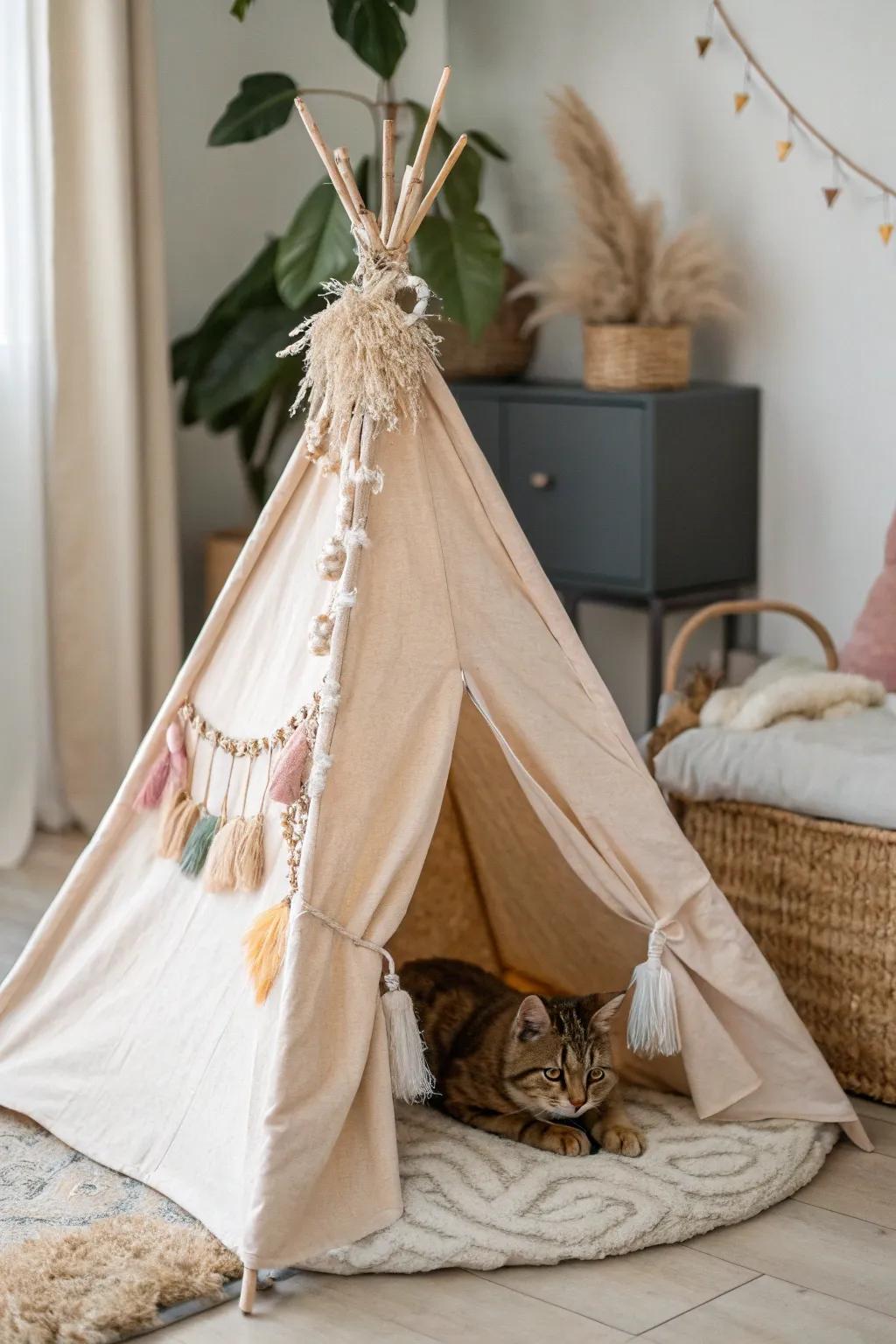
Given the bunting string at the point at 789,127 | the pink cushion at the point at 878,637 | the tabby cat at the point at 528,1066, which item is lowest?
the tabby cat at the point at 528,1066

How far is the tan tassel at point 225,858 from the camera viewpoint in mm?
2166

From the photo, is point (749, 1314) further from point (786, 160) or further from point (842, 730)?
point (786, 160)

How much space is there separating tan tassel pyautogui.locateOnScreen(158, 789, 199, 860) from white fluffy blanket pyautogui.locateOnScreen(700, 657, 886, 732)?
86 cm

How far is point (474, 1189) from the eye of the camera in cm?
207

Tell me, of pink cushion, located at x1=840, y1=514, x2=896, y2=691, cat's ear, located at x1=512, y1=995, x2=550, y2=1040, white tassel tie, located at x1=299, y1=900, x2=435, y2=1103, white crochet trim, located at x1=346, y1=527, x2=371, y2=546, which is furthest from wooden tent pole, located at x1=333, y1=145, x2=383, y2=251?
pink cushion, located at x1=840, y1=514, x2=896, y2=691

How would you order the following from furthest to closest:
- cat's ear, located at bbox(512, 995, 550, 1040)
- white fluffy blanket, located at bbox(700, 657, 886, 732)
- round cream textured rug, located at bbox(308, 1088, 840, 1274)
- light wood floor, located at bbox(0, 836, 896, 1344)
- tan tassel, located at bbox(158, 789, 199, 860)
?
1. white fluffy blanket, located at bbox(700, 657, 886, 732)
2. tan tassel, located at bbox(158, 789, 199, 860)
3. cat's ear, located at bbox(512, 995, 550, 1040)
4. round cream textured rug, located at bbox(308, 1088, 840, 1274)
5. light wood floor, located at bbox(0, 836, 896, 1344)

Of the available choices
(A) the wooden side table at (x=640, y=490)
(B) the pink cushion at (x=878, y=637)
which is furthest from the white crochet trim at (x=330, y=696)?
(A) the wooden side table at (x=640, y=490)

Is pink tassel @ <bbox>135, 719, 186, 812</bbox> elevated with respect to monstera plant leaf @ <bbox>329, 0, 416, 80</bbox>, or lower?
lower

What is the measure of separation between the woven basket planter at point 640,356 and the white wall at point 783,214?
204mm

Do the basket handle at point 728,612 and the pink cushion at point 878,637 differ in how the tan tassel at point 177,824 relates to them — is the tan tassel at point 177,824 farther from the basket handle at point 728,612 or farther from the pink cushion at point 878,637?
the pink cushion at point 878,637

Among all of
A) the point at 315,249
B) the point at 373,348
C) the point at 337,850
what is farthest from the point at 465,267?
the point at 337,850

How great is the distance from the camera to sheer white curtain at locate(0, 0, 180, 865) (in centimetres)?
355

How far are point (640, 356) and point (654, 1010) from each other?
5.63 ft

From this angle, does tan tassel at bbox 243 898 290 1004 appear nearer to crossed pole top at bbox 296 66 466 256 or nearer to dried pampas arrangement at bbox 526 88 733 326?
crossed pole top at bbox 296 66 466 256
